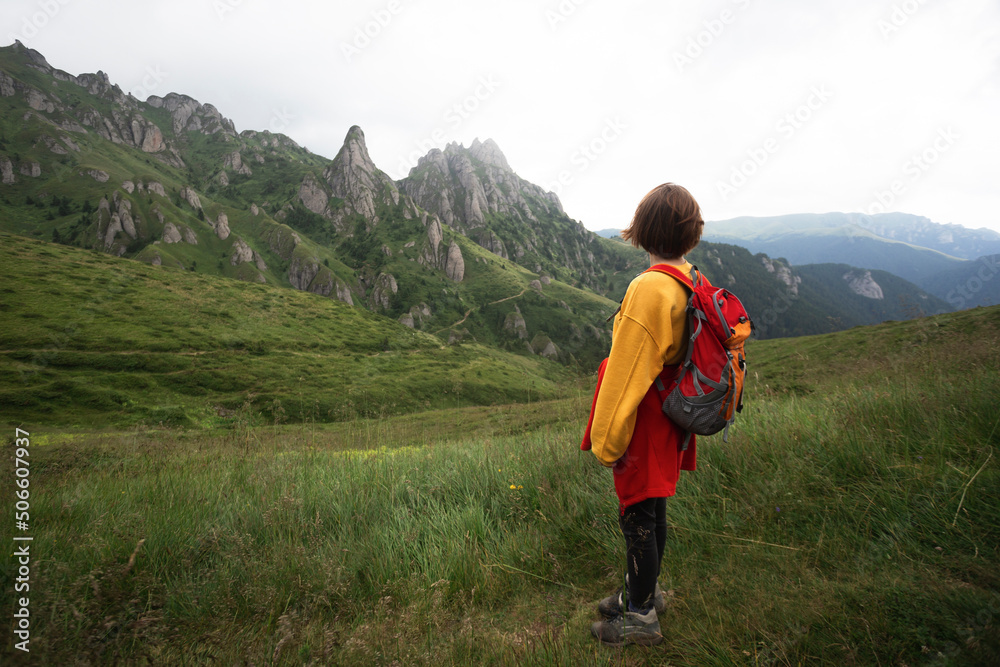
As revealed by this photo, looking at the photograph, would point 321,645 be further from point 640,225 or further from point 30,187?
point 30,187

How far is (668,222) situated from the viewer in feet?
9.26

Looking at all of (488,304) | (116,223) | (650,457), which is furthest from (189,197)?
(650,457)

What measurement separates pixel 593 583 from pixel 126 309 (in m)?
76.9

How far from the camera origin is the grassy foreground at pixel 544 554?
2064mm

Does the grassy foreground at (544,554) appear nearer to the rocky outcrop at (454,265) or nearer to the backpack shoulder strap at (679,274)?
the backpack shoulder strap at (679,274)

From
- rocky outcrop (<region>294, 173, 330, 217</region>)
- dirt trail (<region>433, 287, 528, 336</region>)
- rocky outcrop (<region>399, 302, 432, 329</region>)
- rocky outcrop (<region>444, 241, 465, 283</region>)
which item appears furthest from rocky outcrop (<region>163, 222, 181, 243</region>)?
rocky outcrop (<region>444, 241, 465, 283</region>)

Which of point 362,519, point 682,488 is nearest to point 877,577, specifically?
point 682,488

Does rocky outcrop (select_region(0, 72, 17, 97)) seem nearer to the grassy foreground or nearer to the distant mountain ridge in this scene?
the distant mountain ridge

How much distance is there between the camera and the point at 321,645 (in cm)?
229

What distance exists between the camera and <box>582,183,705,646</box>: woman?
8.55 feet

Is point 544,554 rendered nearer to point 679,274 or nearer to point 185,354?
point 679,274

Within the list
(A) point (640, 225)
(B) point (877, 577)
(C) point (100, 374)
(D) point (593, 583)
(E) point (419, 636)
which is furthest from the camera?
(C) point (100, 374)

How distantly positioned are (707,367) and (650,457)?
727 millimetres

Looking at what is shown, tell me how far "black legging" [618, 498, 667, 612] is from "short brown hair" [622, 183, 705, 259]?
1857mm
